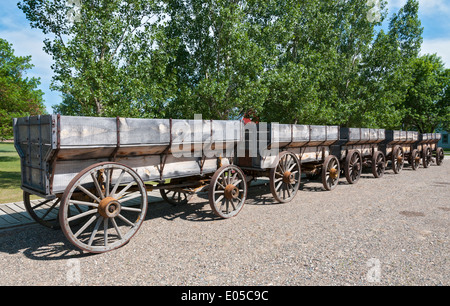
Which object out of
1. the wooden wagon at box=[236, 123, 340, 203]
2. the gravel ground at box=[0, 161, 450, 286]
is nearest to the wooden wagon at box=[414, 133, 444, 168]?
the wooden wagon at box=[236, 123, 340, 203]

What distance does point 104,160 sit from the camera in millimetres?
4242

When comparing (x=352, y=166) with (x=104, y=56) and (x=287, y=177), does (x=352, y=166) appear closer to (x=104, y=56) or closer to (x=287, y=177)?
(x=287, y=177)

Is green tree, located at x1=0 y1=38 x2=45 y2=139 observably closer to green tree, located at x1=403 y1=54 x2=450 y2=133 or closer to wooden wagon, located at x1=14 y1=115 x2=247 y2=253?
wooden wagon, located at x1=14 y1=115 x2=247 y2=253

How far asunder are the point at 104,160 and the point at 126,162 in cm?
32

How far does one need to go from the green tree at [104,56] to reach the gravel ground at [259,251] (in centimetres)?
442

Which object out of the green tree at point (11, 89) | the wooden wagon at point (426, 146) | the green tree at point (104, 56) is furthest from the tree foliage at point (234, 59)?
the green tree at point (11, 89)

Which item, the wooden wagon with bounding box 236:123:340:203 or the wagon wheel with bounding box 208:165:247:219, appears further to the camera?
the wooden wagon with bounding box 236:123:340:203

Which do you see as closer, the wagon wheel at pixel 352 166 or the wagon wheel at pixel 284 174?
the wagon wheel at pixel 284 174

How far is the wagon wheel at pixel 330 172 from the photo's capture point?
8172mm

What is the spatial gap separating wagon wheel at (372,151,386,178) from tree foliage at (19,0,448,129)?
3875mm

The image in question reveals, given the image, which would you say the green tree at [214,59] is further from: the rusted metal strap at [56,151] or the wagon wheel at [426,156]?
the wagon wheel at [426,156]

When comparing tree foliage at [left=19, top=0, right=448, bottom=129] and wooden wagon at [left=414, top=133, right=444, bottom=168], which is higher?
tree foliage at [left=19, top=0, right=448, bottom=129]

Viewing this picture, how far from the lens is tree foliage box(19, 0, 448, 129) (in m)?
9.12

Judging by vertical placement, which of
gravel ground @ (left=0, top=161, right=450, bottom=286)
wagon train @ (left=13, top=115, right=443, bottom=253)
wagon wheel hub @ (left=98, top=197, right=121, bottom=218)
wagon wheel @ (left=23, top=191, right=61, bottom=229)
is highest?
wagon train @ (left=13, top=115, right=443, bottom=253)
